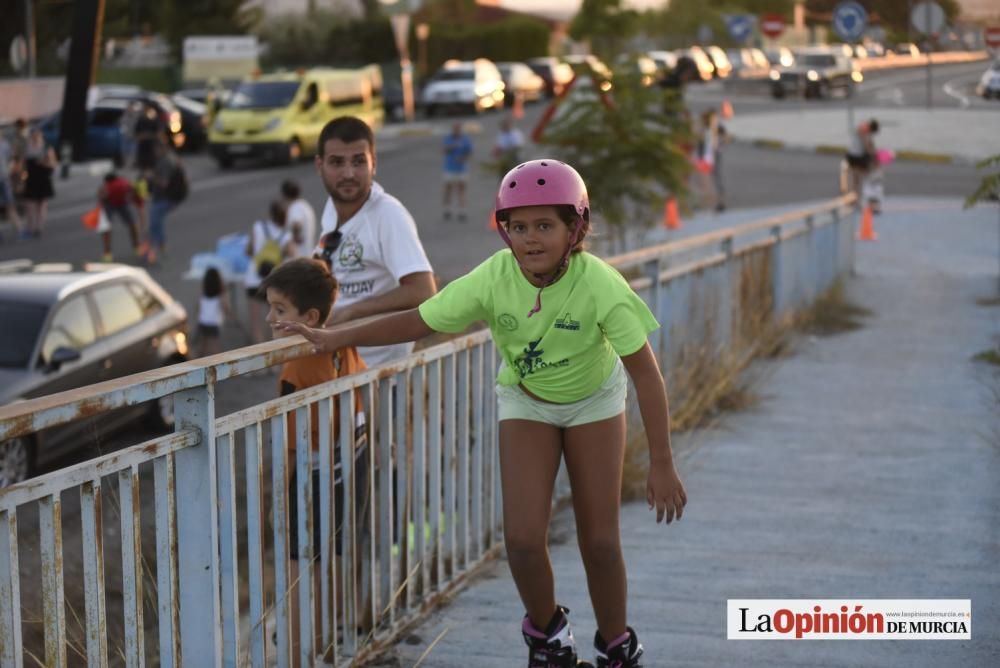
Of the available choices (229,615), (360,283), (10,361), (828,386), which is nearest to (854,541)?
(360,283)

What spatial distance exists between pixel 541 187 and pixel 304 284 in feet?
3.47

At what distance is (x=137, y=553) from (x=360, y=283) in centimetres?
199

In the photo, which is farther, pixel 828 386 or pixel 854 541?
pixel 828 386

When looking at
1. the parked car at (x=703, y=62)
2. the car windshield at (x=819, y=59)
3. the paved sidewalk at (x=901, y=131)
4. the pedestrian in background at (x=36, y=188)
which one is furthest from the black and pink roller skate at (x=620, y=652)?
the parked car at (x=703, y=62)

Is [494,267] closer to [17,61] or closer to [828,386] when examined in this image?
[828,386]

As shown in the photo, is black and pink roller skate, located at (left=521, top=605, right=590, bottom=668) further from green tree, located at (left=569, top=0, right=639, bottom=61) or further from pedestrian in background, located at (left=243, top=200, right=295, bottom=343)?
green tree, located at (left=569, top=0, right=639, bottom=61)

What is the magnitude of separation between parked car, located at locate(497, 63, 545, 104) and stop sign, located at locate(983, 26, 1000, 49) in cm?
3692

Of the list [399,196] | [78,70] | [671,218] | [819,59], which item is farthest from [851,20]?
[819,59]

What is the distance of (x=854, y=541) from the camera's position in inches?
257

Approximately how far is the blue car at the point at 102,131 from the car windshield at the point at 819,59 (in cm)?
3372

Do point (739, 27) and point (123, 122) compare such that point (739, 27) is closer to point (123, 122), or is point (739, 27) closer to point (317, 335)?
point (123, 122)

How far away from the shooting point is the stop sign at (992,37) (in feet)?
63.1

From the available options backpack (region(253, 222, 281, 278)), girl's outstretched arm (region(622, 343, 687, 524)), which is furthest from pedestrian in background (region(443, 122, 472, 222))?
girl's outstretched arm (region(622, 343, 687, 524))

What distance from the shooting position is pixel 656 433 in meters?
4.06
